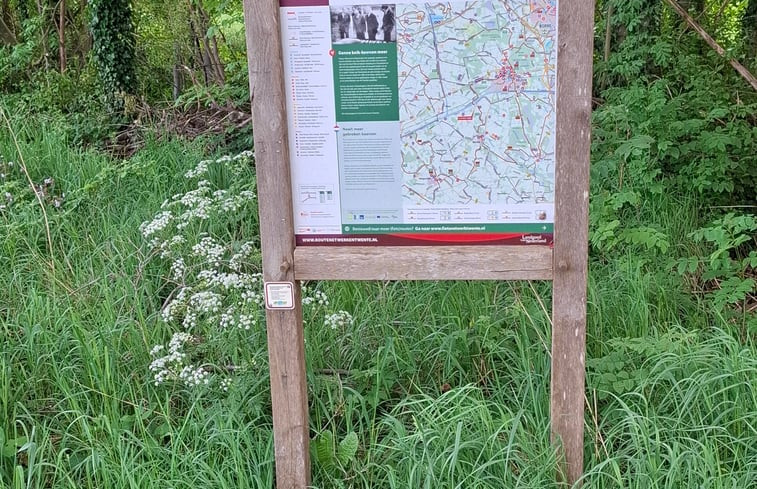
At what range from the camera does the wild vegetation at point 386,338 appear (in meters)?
2.54

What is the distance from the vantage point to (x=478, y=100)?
226 centimetres

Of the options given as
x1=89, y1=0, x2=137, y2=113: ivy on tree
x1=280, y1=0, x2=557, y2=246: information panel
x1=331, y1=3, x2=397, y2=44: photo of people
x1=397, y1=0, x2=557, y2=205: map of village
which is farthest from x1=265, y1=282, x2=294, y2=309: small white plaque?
x1=89, y1=0, x2=137, y2=113: ivy on tree

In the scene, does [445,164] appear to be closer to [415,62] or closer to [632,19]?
[415,62]

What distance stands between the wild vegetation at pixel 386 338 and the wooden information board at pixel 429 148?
45 cm

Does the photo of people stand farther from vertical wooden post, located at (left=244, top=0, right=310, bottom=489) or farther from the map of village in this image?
vertical wooden post, located at (left=244, top=0, right=310, bottom=489)

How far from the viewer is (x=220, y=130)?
23.2ft

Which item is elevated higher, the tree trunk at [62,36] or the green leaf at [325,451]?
the tree trunk at [62,36]

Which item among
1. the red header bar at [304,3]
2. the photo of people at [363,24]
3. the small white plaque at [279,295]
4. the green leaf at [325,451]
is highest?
the red header bar at [304,3]

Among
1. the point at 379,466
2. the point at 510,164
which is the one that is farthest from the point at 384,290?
the point at 510,164

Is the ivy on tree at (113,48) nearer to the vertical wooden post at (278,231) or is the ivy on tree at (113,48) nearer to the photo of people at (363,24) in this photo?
the vertical wooden post at (278,231)

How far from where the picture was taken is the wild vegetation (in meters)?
2.54

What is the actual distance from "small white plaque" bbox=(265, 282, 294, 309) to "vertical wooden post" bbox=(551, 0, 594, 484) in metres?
0.91

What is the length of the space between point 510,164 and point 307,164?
2.25ft

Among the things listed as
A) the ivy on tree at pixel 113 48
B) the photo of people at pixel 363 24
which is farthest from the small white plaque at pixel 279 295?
the ivy on tree at pixel 113 48
